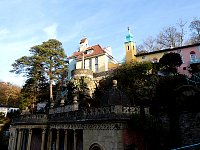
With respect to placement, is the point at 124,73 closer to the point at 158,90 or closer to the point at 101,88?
the point at 101,88

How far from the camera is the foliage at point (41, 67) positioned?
111ft

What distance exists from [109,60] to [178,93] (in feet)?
81.0

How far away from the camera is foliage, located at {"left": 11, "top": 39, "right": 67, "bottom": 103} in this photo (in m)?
33.9

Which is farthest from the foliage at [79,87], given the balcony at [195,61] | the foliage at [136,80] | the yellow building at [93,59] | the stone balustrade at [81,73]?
the balcony at [195,61]

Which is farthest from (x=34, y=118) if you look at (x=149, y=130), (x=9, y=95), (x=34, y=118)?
(x=9, y=95)

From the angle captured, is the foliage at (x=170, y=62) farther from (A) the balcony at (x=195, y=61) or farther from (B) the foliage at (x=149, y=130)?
(B) the foliage at (x=149, y=130)

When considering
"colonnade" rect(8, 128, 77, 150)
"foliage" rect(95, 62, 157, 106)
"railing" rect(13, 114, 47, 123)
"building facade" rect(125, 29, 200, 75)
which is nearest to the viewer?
"colonnade" rect(8, 128, 77, 150)

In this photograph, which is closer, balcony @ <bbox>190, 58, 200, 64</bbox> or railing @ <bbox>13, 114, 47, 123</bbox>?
railing @ <bbox>13, 114, 47, 123</bbox>

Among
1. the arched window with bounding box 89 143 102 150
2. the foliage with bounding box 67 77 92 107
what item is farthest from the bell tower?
the arched window with bounding box 89 143 102 150

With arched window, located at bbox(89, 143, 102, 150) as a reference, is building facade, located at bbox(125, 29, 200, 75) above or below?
above

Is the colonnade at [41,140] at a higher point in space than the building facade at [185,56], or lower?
lower

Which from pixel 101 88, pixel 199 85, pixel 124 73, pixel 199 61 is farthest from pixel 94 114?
pixel 199 61

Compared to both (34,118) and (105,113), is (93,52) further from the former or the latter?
(105,113)

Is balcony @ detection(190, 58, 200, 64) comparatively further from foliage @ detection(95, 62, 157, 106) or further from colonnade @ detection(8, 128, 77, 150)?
colonnade @ detection(8, 128, 77, 150)
